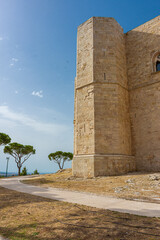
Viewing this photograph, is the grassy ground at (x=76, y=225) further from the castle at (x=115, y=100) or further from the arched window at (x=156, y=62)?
the arched window at (x=156, y=62)

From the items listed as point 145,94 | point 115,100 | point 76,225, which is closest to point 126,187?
point 76,225

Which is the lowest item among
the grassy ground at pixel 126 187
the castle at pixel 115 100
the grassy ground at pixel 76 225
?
the grassy ground at pixel 126 187

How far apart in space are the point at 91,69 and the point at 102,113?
4049mm

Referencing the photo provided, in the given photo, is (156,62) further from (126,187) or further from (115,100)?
(126,187)

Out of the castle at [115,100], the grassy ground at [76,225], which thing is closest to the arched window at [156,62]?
the castle at [115,100]

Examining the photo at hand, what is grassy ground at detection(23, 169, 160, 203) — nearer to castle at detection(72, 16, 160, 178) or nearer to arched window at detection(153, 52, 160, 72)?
castle at detection(72, 16, 160, 178)

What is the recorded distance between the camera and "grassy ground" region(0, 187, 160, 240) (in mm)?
2646

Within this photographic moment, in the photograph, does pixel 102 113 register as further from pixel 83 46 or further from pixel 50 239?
pixel 50 239

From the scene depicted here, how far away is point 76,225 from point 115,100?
12264 mm

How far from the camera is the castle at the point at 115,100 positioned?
13.4 m

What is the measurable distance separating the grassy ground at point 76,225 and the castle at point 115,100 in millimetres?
8821

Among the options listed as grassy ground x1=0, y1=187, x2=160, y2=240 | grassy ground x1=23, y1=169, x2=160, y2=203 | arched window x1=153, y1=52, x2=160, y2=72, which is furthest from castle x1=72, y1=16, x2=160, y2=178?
grassy ground x1=0, y1=187, x2=160, y2=240

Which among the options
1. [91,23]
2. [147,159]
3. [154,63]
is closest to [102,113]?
[147,159]

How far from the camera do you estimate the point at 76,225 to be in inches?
121
